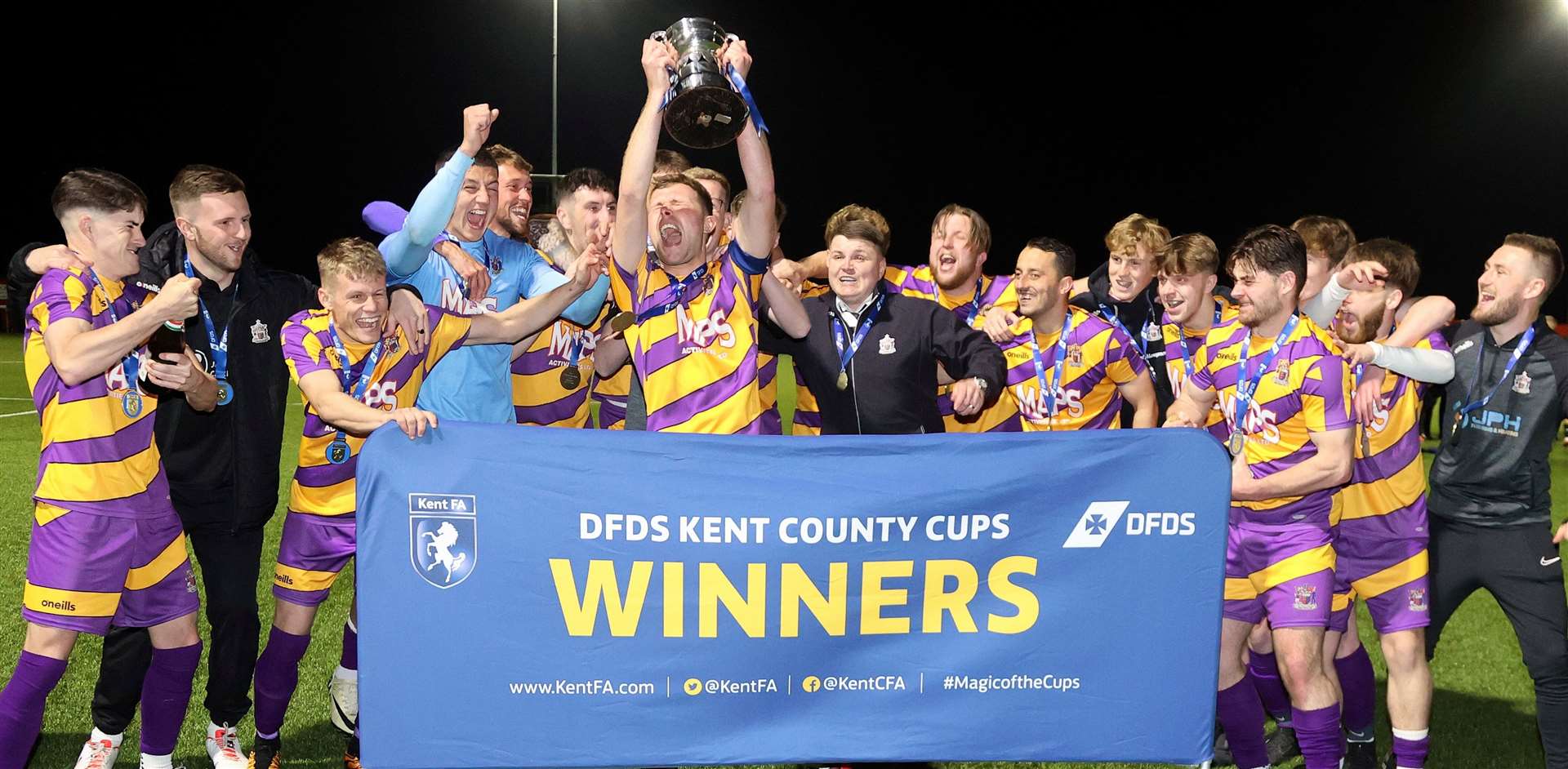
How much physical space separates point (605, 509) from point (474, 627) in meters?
0.53

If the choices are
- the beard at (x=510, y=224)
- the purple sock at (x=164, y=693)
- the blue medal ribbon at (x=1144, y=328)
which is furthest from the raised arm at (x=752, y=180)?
the purple sock at (x=164, y=693)

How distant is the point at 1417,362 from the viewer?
4605mm

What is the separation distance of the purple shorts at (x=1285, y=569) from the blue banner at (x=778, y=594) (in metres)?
0.67

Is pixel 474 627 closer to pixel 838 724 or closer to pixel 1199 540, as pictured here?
pixel 838 724

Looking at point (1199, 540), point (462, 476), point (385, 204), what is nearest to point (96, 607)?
point (462, 476)

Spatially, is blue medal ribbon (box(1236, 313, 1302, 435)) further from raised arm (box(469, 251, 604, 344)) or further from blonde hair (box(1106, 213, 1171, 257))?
raised arm (box(469, 251, 604, 344))

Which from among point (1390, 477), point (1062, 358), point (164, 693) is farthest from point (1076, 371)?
point (164, 693)

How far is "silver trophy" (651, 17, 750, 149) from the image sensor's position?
382 cm

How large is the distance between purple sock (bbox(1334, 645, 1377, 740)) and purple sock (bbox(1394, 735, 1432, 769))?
0.29 m

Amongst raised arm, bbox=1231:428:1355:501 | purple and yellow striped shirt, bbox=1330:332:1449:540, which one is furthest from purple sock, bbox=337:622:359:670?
purple and yellow striped shirt, bbox=1330:332:1449:540

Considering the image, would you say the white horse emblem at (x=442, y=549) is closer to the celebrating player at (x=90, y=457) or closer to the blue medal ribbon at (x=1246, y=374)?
the celebrating player at (x=90, y=457)

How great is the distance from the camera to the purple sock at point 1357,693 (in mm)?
4969

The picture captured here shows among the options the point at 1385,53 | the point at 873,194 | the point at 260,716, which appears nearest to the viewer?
the point at 260,716

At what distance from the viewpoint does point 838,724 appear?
12.5ft
